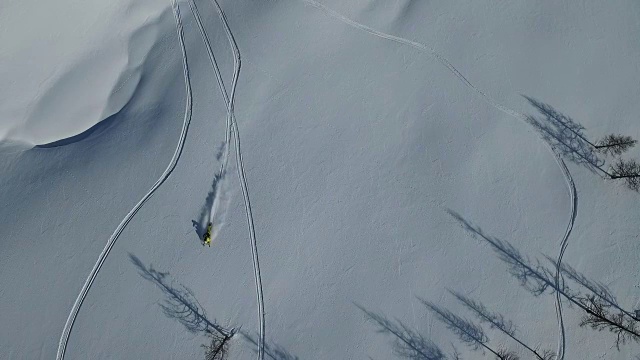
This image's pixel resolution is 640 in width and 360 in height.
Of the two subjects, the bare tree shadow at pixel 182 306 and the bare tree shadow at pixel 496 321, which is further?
the bare tree shadow at pixel 496 321

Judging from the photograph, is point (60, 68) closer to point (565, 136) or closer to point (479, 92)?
point (479, 92)

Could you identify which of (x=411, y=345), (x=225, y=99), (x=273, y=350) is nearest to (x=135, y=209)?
(x=225, y=99)

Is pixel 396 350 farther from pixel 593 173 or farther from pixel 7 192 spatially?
pixel 7 192

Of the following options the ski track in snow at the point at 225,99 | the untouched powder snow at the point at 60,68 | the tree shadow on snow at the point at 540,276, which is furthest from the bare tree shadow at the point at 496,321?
the untouched powder snow at the point at 60,68

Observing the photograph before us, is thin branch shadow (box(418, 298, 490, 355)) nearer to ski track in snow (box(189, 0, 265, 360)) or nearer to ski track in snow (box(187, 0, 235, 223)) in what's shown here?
ski track in snow (box(189, 0, 265, 360))

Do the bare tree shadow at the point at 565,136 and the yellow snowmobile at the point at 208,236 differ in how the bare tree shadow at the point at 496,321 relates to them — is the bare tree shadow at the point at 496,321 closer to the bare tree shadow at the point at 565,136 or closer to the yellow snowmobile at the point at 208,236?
the bare tree shadow at the point at 565,136

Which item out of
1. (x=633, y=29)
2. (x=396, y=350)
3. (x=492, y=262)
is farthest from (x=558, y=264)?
(x=633, y=29)
